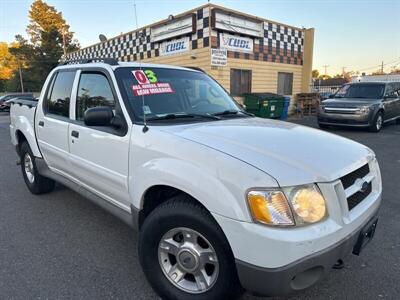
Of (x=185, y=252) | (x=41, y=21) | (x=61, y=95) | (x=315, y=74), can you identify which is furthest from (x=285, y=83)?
(x=315, y=74)

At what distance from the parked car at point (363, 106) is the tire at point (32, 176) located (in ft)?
29.0

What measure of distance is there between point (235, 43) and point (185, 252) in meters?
12.2

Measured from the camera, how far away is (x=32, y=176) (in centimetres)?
449

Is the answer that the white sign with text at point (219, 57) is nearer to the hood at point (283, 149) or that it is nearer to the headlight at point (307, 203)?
the hood at point (283, 149)

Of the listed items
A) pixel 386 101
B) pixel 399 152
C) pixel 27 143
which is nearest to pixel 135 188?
pixel 27 143

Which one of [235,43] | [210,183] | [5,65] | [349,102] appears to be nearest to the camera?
[210,183]

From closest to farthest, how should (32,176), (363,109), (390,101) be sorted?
(32,176)
(363,109)
(390,101)

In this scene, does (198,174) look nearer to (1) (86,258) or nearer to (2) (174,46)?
(1) (86,258)

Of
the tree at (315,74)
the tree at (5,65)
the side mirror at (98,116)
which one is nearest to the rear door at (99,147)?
the side mirror at (98,116)

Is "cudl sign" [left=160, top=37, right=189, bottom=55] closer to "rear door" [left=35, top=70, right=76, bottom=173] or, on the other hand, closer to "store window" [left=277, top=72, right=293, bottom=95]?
"store window" [left=277, top=72, right=293, bottom=95]

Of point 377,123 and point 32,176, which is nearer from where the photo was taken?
point 32,176

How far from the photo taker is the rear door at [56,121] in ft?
11.2

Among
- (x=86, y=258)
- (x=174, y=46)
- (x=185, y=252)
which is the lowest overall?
(x=86, y=258)

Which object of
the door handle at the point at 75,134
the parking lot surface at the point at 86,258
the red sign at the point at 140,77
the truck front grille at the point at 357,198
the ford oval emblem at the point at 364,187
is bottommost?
the parking lot surface at the point at 86,258
